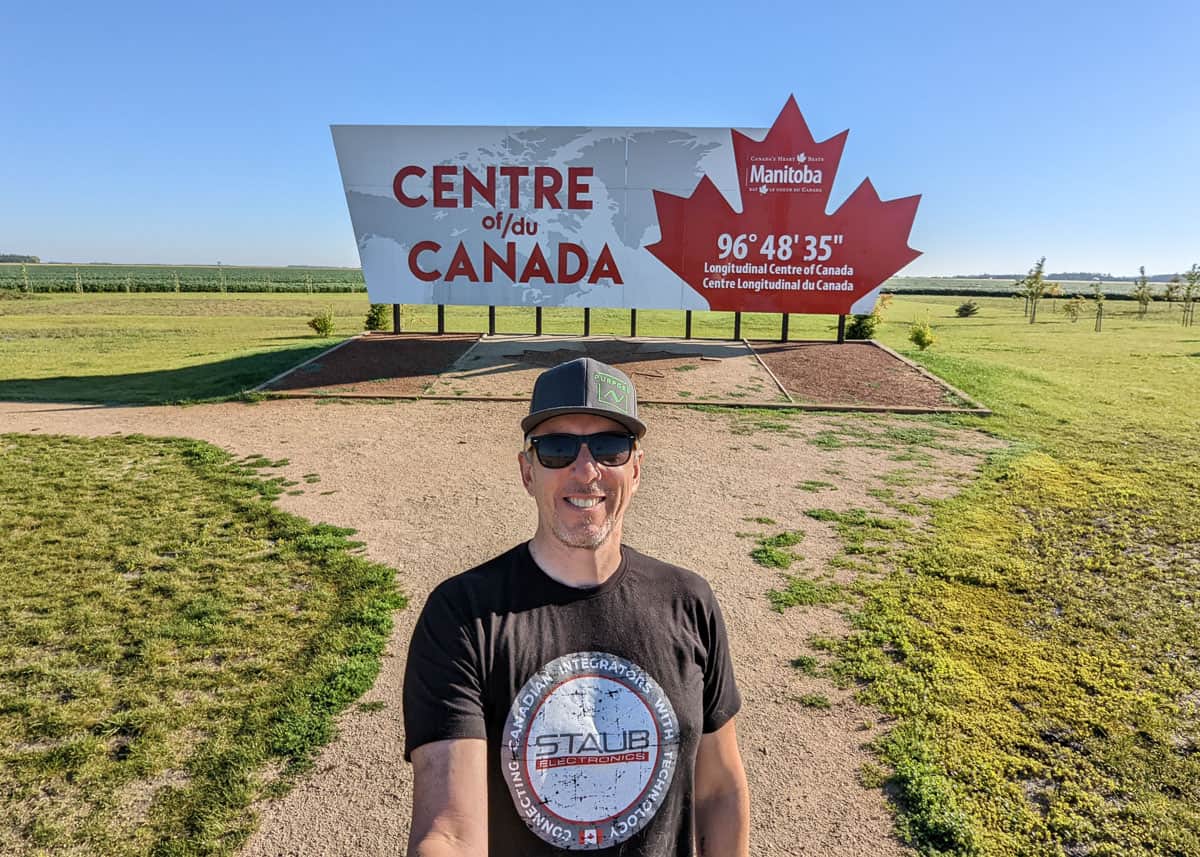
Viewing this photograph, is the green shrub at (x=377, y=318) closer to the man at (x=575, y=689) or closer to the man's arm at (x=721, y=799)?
the man at (x=575, y=689)

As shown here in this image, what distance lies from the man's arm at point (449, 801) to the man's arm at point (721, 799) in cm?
74

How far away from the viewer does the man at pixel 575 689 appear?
6.49 ft

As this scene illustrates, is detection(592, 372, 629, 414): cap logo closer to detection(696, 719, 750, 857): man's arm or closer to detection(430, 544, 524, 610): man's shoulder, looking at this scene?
detection(430, 544, 524, 610): man's shoulder

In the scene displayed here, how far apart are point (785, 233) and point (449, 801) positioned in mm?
18609

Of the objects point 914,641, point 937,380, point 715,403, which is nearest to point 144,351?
point 715,403

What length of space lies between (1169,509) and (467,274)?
50.4 ft

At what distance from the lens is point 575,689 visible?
207 centimetres

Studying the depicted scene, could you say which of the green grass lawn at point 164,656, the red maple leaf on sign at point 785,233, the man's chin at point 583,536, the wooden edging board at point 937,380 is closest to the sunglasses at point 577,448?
the man's chin at point 583,536

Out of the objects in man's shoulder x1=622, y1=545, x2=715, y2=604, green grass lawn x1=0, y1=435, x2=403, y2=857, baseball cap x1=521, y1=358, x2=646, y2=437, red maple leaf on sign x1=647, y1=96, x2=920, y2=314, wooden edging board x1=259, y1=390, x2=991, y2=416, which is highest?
red maple leaf on sign x1=647, y1=96, x2=920, y2=314

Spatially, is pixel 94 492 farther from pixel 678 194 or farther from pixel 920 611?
pixel 678 194

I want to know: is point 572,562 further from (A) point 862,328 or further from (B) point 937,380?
(A) point 862,328

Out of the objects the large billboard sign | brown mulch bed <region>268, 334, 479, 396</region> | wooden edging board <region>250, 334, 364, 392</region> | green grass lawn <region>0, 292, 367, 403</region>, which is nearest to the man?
brown mulch bed <region>268, 334, 479, 396</region>

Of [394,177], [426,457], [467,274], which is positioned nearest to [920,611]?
[426,457]

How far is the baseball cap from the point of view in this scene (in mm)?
2260
